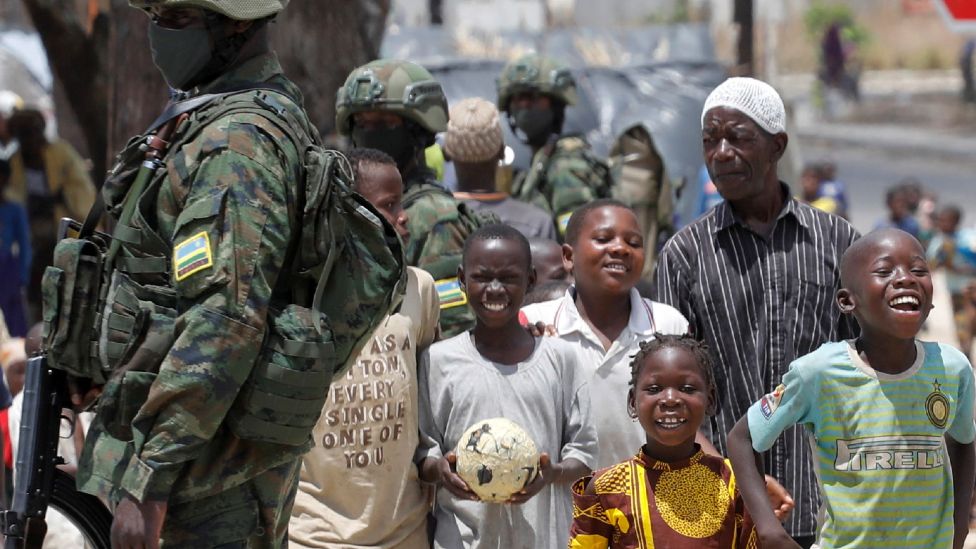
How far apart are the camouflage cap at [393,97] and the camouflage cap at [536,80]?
2.85 m

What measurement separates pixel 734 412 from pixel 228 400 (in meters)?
1.80

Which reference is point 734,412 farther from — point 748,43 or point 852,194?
point 852,194

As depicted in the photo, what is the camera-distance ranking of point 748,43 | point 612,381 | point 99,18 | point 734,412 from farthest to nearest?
1. point 748,43
2. point 99,18
3. point 612,381
4. point 734,412

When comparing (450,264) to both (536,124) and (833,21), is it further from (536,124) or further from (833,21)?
(833,21)

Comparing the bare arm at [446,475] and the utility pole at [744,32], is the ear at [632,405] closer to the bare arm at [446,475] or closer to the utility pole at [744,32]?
the bare arm at [446,475]

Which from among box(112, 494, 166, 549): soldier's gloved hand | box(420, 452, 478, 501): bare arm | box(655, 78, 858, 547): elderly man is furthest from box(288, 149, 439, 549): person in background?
box(112, 494, 166, 549): soldier's gloved hand

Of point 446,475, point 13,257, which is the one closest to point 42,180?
point 13,257

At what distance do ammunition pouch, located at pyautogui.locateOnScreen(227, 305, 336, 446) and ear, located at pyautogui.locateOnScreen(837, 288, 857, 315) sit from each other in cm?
144

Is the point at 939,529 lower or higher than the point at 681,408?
lower

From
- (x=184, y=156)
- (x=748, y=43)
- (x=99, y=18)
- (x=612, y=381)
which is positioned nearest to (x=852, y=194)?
(x=748, y=43)

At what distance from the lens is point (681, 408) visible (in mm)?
4387

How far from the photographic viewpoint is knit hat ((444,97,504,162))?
6.94 m

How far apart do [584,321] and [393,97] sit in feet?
5.07

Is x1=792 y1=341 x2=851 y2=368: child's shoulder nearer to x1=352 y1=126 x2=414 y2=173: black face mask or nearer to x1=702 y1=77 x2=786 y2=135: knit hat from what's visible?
x1=702 y1=77 x2=786 y2=135: knit hat
